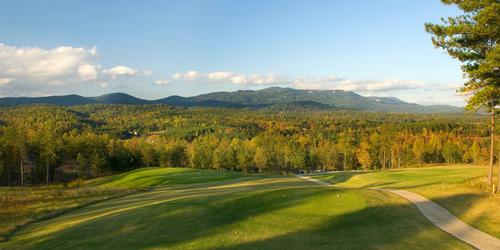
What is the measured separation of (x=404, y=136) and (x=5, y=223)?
409 feet

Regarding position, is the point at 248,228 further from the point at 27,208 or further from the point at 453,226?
the point at 27,208

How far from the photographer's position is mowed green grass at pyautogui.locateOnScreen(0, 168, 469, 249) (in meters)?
15.1

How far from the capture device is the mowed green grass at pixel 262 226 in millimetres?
15070

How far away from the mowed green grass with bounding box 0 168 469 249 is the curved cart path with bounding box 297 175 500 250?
1.94ft

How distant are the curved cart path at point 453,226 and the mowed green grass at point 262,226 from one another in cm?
59

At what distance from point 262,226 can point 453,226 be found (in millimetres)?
Result: 9360

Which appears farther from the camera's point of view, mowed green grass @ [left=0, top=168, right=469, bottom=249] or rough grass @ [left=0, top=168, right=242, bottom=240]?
rough grass @ [left=0, top=168, right=242, bottom=240]

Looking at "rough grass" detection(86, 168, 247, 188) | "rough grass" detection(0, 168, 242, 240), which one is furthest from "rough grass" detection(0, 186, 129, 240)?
→ "rough grass" detection(86, 168, 247, 188)

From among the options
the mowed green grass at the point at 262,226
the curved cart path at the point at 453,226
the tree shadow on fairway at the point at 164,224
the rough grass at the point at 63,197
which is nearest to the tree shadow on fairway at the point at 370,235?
the mowed green grass at the point at 262,226

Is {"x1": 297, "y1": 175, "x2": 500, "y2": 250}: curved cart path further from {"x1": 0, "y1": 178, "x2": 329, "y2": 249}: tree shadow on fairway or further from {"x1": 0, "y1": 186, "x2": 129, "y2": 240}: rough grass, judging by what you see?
{"x1": 0, "y1": 186, "x2": 129, "y2": 240}: rough grass

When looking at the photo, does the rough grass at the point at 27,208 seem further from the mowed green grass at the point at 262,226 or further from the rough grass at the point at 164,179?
the rough grass at the point at 164,179

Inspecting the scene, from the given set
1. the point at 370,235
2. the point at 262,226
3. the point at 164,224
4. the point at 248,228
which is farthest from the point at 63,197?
the point at 370,235

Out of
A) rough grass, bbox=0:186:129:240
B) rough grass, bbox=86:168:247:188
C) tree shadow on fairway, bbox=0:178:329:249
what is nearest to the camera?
tree shadow on fairway, bbox=0:178:329:249

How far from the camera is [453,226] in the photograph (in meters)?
17.1
